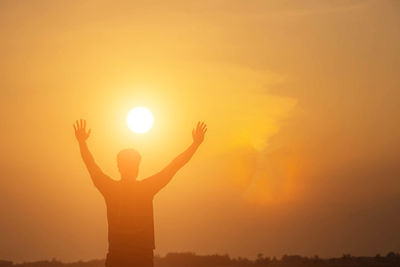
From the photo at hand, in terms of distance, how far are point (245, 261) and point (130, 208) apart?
57.4 feet

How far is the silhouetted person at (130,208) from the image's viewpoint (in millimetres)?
10047

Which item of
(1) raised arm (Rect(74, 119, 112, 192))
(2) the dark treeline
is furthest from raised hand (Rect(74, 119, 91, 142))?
(2) the dark treeline

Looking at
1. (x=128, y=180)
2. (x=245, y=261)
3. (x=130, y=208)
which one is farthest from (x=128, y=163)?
(x=245, y=261)

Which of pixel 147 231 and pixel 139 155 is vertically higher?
pixel 139 155

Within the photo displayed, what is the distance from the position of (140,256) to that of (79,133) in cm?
217

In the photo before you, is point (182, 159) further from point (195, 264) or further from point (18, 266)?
point (18, 266)

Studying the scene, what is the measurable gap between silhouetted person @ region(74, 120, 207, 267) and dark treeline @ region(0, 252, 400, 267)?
15146 mm

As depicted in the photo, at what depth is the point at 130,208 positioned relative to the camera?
1015 cm

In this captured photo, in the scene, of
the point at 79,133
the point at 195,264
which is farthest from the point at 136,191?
the point at 195,264

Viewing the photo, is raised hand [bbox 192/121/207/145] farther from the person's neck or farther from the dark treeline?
the dark treeline

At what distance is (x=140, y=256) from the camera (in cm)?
1008

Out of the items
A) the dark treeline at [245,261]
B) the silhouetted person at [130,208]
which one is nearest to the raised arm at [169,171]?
the silhouetted person at [130,208]

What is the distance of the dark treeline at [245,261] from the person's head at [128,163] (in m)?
15.5

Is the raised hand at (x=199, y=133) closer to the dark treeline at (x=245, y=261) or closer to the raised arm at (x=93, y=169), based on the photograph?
the raised arm at (x=93, y=169)
